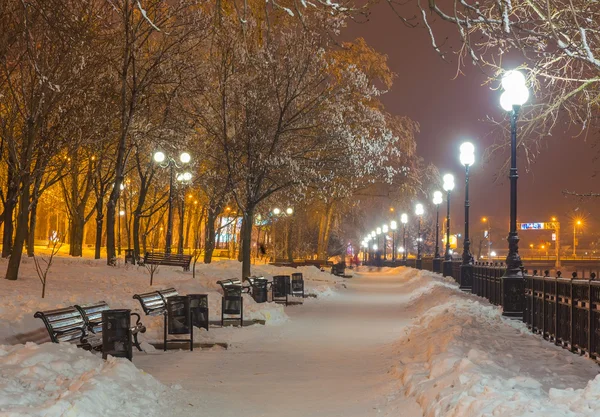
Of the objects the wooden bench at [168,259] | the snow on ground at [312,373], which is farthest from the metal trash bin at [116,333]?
the wooden bench at [168,259]

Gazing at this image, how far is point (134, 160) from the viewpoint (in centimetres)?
3900

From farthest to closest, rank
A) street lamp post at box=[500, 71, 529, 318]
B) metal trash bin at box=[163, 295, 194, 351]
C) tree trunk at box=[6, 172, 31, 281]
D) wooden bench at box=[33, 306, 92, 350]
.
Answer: tree trunk at box=[6, 172, 31, 281], street lamp post at box=[500, 71, 529, 318], metal trash bin at box=[163, 295, 194, 351], wooden bench at box=[33, 306, 92, 350]

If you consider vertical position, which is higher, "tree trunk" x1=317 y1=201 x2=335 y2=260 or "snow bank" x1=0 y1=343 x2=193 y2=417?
"tree trunk" x1=317 y1=201 x2=335 y2=260

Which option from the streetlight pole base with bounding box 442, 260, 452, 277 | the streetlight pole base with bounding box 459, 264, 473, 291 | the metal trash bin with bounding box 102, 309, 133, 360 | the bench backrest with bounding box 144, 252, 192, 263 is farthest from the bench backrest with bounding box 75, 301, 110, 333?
the streetlight pole base with bounding box 442, 260, 452, 277

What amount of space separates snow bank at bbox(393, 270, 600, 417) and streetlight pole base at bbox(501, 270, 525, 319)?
55 centimetres

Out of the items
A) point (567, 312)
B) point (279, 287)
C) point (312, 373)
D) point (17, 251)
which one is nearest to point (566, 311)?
point (567, 312)

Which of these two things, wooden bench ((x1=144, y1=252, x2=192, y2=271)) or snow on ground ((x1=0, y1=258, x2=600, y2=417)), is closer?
snow on ground ((x1=0, y1=258, x2=600, y2=417))

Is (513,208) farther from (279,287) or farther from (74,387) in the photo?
(74,387)

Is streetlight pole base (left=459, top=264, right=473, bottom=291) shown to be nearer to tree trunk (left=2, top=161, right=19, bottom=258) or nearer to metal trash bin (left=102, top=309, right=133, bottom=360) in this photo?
tree trunk (left=2, top=161, right=19, bottom=258)

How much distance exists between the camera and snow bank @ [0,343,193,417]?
22.0 feet

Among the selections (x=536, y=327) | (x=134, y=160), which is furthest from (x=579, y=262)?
(x=536, y=327)

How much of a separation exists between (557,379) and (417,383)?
1756 mm

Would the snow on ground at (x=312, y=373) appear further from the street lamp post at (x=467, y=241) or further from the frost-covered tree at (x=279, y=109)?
the frost-covered tree at (x=279, y=109)

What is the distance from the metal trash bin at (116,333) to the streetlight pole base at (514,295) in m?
9.30
